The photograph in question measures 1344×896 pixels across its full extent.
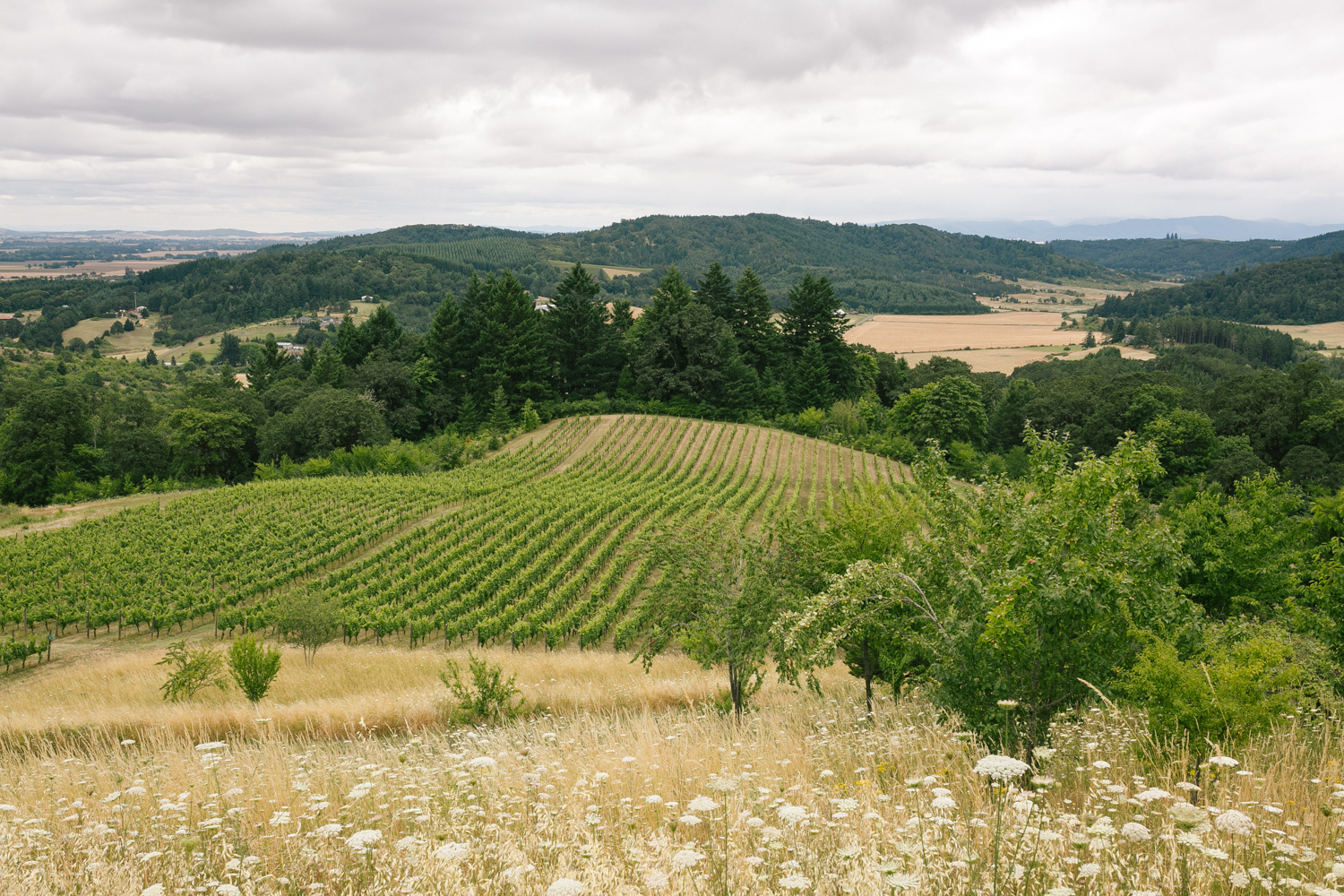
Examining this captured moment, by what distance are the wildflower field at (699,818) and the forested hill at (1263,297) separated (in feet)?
660

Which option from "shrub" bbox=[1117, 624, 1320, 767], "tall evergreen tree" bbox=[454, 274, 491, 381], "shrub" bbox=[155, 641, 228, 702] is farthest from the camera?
"tall evergreen tree" bbox=[454, 274, 491, 381]

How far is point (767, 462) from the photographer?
52.4m

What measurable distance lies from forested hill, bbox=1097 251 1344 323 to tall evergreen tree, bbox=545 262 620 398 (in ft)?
539

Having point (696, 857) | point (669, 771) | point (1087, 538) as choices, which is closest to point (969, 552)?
point (1087, 538)

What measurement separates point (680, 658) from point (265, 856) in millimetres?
20340

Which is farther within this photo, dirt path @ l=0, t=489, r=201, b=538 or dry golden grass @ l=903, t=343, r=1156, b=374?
dry golden grass @ l=903, t=343, r=1156, b=374

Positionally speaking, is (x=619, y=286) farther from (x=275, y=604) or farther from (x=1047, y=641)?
(x=1047, y=641)

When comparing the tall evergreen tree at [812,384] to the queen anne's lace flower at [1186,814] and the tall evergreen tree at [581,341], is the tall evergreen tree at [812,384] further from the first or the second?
the queen anne's lace flower at [1186,814]

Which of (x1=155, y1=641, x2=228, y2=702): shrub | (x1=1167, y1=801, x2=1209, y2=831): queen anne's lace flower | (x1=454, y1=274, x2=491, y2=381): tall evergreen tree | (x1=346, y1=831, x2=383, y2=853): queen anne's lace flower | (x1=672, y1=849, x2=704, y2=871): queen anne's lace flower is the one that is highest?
(x1=454, y1=274, x2=491, y2=381): tall evergreen tree

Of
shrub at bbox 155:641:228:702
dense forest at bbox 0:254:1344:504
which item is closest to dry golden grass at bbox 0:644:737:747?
shrub at bbox 155:641:228:702

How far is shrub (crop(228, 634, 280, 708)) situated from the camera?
15.5 metres

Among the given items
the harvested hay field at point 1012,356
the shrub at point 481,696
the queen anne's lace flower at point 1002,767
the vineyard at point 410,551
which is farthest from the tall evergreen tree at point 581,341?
the queen anne's lace flower at point 1002,767

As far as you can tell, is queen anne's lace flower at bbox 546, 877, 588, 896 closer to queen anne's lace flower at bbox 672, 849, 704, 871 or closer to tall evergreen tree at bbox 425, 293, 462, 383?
queen anne's lace flower at bbox 672, 849, 704, 871

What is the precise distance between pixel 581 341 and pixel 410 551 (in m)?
34.2
